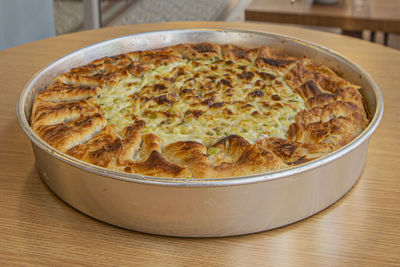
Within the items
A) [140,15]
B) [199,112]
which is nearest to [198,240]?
[199,112]

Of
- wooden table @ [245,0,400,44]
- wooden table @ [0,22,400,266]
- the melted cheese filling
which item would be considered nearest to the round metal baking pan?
wooden table @ [0,22,400,266]

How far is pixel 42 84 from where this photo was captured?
1312 millimetres

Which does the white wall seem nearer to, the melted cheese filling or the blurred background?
the blurred background

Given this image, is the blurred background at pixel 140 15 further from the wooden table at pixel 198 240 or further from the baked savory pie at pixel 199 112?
the wooden table at pixel 198 240

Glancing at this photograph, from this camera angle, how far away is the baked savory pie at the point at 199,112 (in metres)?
0.98

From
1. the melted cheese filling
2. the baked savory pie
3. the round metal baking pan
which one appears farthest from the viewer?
the melted cheese filling

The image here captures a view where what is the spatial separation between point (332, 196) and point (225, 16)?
4102mm

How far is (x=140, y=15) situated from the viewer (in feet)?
12.6

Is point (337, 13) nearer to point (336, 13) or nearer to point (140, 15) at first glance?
point (336, 13)

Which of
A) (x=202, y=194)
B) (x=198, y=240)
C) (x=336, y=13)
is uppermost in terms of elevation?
(x=336, y=13)

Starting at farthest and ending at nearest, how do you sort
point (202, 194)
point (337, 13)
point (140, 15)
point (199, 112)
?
point (140, 15), point (337, 13), point (199, 112), point (202, 194)

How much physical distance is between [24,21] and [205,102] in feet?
6.63

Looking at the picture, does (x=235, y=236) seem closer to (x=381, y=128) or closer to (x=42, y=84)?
(x=381, y=128)

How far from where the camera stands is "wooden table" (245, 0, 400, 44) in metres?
2.68
